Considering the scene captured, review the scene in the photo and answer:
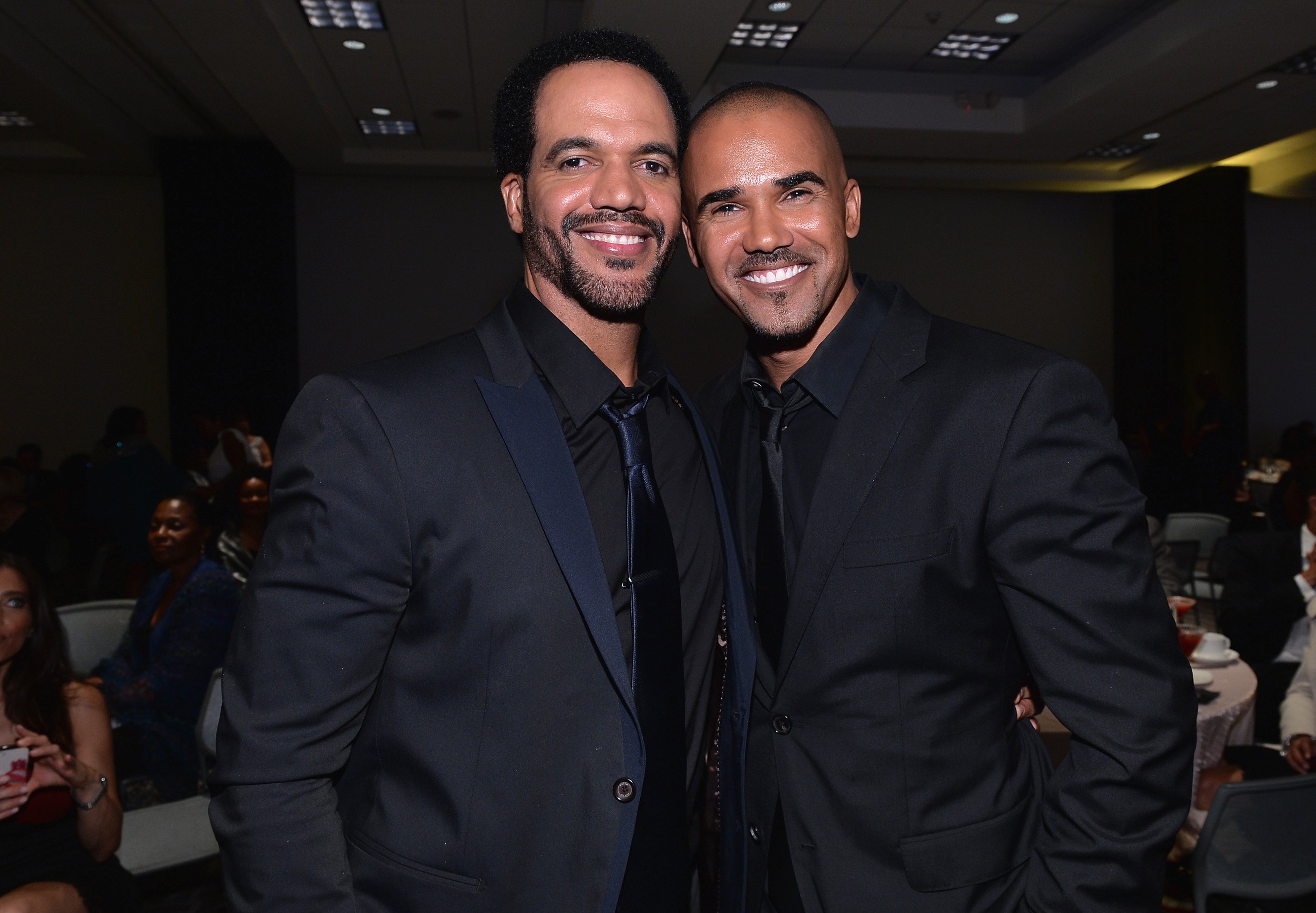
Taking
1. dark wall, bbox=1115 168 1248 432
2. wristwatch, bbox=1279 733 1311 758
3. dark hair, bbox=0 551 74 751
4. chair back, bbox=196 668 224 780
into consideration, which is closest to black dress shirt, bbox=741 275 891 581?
chair back, bbox=196 668 224 780

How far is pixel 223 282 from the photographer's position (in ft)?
27.8

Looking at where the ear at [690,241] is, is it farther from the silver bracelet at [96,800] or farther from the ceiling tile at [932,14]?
the ceiling tile at [932,14]

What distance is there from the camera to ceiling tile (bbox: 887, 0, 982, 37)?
5.82 m

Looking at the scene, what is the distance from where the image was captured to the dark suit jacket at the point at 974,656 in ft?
3.76

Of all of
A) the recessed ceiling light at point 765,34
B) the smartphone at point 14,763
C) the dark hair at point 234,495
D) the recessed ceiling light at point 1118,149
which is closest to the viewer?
the smartphone at point 14,763

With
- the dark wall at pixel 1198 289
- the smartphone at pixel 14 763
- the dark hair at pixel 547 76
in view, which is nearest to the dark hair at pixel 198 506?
the smartphone at pixel 14 763

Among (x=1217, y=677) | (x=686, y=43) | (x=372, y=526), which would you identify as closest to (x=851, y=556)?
(x=372, y=526)

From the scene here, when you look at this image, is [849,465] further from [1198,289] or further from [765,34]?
[1198,289]

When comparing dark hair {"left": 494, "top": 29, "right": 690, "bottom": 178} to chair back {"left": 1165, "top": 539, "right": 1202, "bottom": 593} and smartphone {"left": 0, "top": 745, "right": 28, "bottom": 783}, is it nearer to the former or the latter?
smartphone {"left": 0, "top": 745, "right": 28, "bottom": 783}

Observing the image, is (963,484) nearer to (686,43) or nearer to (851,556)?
(851,556)

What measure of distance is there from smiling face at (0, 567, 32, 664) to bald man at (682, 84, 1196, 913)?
198 cm

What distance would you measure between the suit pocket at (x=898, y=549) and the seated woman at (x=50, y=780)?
6.01ft

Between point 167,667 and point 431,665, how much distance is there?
7.54 ft

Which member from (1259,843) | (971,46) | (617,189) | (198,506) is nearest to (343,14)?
(198,506)
